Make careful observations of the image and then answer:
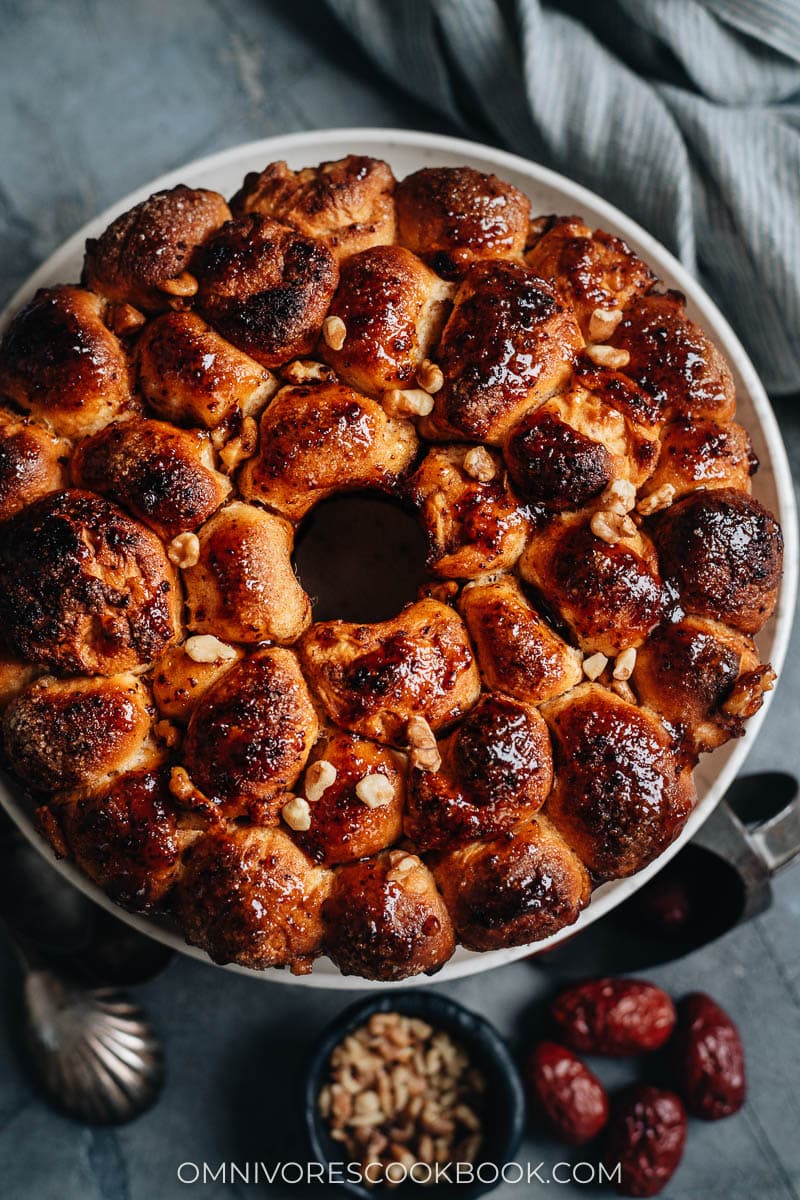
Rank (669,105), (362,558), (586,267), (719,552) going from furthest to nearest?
(669,105) → (362,558) → (586,267) → (719,552)

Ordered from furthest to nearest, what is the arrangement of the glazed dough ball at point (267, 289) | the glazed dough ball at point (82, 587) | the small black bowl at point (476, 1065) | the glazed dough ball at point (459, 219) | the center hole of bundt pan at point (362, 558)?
the small black bowl at point (476, 1065) → the center hole of bundt pan at point (362, 558) → the glazed dough ball at point (459, 219) → the glazed dough ball at point (267, 289) → the glazed dough ball at point (82, 587)

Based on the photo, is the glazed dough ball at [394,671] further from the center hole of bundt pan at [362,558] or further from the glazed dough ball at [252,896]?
the center hole of bundt pan at [362,558]

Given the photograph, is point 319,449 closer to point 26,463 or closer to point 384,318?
point 384,318

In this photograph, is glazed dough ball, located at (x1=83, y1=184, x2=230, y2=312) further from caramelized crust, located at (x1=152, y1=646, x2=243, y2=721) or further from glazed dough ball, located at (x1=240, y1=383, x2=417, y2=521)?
caramelized crust, located at (x1=152, y1=646, x2=243, y2=721)

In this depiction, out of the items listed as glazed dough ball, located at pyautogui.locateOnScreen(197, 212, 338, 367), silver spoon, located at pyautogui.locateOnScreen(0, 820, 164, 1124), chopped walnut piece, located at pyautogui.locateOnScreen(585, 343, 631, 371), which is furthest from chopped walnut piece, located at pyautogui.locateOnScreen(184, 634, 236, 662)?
silver spoon, located at pyautogui.locateOnScreen(0, 820, 164, 1124)

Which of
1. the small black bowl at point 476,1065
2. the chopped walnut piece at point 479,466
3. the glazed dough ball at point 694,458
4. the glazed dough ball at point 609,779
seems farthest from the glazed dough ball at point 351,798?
the small black bowl at point 476,1065

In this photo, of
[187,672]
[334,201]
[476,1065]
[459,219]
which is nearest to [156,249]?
[334,201]

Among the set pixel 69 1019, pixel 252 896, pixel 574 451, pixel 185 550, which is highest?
pixel 185 550
